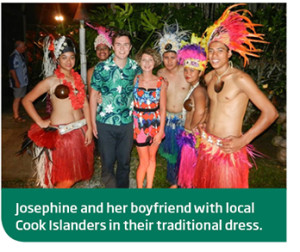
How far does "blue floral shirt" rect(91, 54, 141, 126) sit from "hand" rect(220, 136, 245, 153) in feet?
3.75

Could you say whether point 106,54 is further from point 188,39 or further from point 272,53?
point 272,53

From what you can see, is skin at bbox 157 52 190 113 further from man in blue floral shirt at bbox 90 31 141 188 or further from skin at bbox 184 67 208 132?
man in blue floral shirt at bbox 90 31 141 188

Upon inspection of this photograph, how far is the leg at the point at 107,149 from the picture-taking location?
3.13 m

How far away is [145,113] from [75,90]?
853 millimetres

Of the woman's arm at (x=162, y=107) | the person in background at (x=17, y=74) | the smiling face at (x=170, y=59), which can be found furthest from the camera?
the person in background at (x=17, y=74)

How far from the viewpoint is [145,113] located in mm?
3189

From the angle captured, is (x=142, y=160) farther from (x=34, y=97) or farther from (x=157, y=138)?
(x=34, y=97)

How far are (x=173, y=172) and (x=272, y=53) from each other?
3.38 m

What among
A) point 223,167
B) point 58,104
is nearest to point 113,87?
point 58,104

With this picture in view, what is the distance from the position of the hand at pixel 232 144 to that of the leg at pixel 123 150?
1.11 metres

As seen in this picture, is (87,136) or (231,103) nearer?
(231,103)

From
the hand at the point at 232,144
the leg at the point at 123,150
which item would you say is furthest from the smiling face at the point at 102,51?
the hand at the point at 232,144

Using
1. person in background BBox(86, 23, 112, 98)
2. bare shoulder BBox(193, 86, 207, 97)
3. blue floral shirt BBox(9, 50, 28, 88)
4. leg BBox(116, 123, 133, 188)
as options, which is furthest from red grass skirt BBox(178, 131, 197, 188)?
blue floral shirt BBox(9, 50, 28, 88)

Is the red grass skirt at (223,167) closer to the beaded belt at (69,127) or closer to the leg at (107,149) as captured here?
the leg at (107,149)
